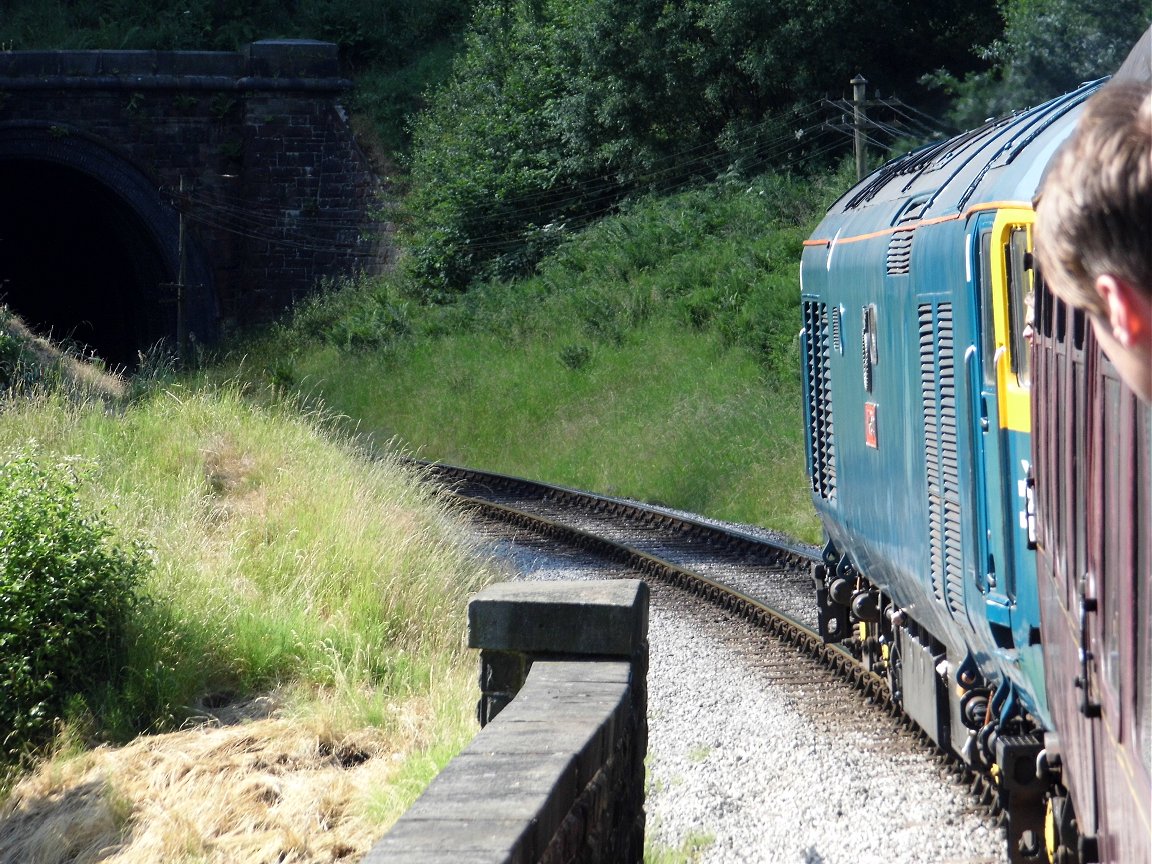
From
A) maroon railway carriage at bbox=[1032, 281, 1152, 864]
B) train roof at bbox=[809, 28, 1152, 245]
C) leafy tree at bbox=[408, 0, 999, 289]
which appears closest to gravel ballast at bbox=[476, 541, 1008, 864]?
A: maroon railway carriage at bbox=[1032, 281, 1152, 864]

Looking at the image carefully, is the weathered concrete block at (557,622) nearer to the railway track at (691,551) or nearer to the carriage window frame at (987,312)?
the carriage window frame at (987,312)

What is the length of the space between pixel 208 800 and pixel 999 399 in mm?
3626

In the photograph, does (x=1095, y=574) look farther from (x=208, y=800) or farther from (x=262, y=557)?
(x=262, y=557)

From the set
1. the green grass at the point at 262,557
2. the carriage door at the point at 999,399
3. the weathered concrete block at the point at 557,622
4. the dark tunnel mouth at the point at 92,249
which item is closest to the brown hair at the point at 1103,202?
the carriage door at the point at 999,399

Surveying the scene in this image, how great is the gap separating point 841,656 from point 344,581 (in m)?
3.41

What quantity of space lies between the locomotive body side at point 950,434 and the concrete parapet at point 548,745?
136 centimetres

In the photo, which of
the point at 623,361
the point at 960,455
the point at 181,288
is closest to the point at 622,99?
the point at 623,361

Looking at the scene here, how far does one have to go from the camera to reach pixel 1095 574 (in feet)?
9.72

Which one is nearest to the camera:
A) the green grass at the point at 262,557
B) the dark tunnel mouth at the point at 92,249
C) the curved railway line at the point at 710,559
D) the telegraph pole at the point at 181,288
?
the green grass at the point at 262,557

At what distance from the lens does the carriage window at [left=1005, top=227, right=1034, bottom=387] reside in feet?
14.7

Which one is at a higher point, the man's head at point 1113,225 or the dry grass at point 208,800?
the man's head at point 1113,225

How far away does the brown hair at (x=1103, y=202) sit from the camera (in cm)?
152

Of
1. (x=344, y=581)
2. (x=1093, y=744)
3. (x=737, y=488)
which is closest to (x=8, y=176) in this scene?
(x=737, y=488)

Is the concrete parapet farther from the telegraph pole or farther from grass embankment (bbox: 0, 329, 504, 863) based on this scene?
the telegraph pole
